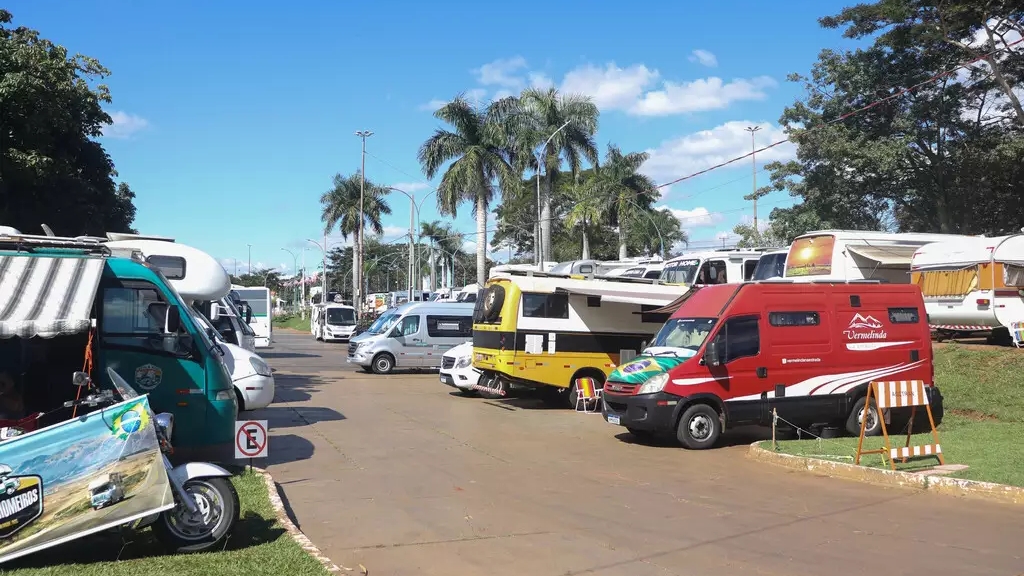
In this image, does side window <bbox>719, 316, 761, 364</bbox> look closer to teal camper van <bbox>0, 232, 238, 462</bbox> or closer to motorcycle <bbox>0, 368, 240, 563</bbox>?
teal camper van <bbox>0, 232, 238, 462</bbox>

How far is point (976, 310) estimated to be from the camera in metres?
17.4

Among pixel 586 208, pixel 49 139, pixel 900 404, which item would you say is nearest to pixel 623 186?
pixel 586 208

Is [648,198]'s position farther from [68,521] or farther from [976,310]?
[68,521]

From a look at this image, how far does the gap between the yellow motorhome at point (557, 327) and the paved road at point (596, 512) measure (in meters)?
3.39

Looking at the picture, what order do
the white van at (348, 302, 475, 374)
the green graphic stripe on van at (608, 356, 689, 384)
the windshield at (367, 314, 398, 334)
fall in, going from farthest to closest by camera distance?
the windshield at (367, 314, 398, 334), the white van at (348, 302, 475, 374), the green graphic stripe on van at (608, 356, 689, 384)

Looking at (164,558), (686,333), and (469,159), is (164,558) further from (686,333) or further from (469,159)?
(469,159)

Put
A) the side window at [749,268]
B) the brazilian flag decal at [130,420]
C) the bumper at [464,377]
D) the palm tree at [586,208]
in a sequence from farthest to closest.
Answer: the palm tree at [586,208] → the side window at [749,268] → the bumper at [464,377] → the brazilian flag decal at [130,420]

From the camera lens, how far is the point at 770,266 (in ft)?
71.6

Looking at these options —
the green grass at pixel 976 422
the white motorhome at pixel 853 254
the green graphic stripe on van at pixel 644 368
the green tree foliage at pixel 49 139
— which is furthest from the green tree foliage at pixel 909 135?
the green tree foliage at pixel 49 139

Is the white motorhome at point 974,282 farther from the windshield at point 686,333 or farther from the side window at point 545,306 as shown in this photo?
the side window at point 545,306

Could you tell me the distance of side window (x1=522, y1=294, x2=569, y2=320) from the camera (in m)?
17.7

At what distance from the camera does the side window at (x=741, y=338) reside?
1297 cm

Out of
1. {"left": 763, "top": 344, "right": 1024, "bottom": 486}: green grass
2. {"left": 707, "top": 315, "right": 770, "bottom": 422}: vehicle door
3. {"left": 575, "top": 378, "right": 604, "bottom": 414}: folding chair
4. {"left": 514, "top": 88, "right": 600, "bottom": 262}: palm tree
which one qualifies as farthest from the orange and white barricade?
{"left": 514, "top": 88, "right": 600, "bottom": 262}: palm tree

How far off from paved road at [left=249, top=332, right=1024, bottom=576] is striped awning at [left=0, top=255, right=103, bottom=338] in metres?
2.83
